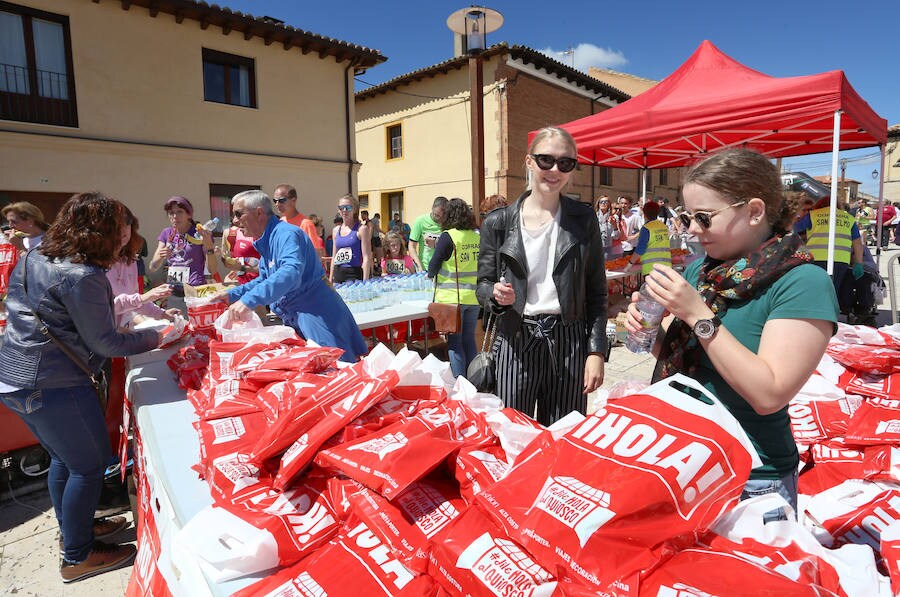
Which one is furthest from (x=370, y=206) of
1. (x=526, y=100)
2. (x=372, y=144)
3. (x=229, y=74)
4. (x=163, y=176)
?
(x=163, y=176)

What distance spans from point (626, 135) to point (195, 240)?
4.44 metres

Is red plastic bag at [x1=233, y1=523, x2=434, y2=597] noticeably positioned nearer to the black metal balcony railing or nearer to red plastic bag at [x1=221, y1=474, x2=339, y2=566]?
red plastic bag at [x1=221, y1=474, x2=339, y2=566]

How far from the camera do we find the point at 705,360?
1303 mm

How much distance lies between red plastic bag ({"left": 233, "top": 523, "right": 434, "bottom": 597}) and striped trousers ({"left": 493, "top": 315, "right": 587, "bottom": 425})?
3.77 feet

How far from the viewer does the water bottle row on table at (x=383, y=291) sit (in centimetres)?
466

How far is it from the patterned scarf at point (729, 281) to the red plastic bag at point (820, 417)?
54.2 inches

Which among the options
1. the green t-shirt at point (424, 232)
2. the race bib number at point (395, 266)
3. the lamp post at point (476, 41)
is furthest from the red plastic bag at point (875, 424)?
the race bib number at point (395, 266)

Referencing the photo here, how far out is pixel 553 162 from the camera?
6.53 ft

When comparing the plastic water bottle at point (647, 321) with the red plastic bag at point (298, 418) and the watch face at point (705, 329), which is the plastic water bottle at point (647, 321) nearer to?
the watch face at point (705, 329)

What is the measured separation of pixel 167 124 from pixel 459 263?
9533 millimetres

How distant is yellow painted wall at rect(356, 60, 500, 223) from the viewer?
54.4 ft

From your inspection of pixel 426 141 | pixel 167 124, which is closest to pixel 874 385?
pixel 167 124

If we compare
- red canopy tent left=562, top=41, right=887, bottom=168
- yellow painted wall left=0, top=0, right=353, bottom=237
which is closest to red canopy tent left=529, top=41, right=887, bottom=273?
red canopy tent left=562, top=41, right=887, bottom=168

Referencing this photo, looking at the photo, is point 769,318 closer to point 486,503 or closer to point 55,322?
point 486,503
